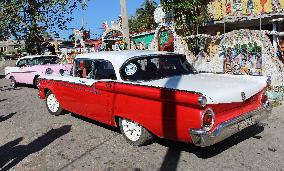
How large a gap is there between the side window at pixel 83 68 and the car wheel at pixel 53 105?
1521 mm

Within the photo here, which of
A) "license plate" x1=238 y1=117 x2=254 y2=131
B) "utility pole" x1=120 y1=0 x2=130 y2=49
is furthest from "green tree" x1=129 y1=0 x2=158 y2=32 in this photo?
"license plate" x1=238 y1=117 x2=254 y2=131

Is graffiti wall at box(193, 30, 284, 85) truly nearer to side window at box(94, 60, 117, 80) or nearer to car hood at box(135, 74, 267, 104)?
car hood at box(135, 74, 267, 104)

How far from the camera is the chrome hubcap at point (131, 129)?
6.13 metres

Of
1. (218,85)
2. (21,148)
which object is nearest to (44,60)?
(21,148)

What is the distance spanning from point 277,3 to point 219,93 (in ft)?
31.9

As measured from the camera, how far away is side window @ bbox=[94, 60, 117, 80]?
657 cm

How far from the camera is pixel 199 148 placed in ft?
19.9

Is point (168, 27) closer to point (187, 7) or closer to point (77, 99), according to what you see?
point (187, 7)

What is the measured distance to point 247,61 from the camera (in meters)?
11.6

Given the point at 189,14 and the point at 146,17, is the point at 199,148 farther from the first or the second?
the point at 146,17

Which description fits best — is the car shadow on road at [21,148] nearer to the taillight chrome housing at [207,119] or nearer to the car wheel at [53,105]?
the car wheel at [53,105]

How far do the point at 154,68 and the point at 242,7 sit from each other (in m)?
9.76

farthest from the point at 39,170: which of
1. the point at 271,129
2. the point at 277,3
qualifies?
the point at 277,3

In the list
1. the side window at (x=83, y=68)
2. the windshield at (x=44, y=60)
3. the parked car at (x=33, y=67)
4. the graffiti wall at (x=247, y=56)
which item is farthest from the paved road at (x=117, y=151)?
the windshield at (x=44, y=60)
